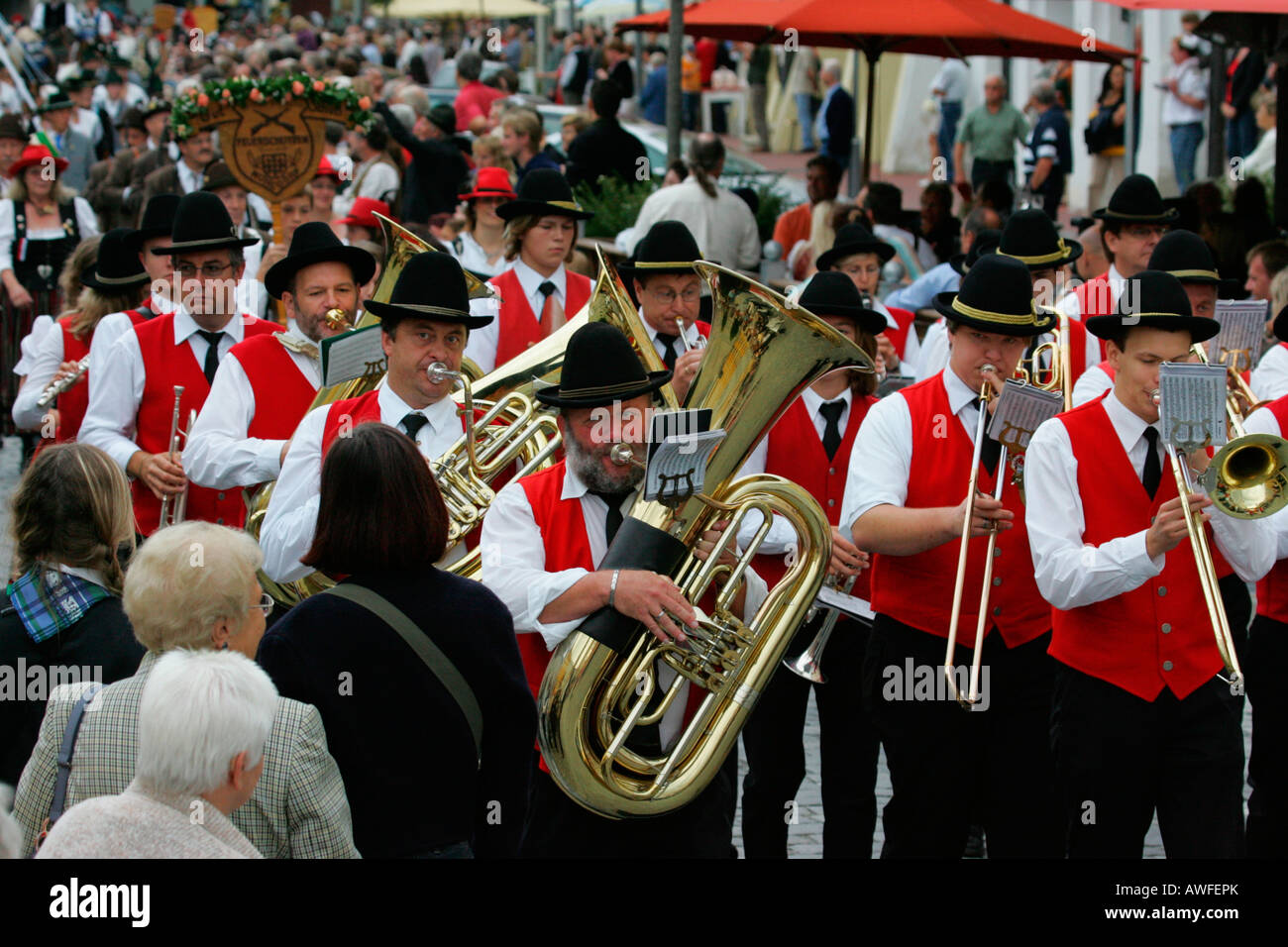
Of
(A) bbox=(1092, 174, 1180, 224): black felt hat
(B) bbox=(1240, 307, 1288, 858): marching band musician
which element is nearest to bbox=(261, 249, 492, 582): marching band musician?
(B) bbox=(1240, 307, 1288, 858): marching band musician

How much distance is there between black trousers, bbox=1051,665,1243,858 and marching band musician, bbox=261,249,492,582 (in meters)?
2.10

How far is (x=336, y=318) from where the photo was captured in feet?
20.2

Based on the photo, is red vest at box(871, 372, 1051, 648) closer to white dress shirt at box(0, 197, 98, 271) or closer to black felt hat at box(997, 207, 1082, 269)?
black felt hat at box(997, 207, 1082, 269)

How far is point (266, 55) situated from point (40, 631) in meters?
22.6

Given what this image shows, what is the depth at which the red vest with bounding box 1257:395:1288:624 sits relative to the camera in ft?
17.9

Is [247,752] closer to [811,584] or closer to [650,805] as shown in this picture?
[650,805]

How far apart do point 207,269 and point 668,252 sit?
1804mm

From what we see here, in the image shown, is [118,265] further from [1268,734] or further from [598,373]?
[1268,734]

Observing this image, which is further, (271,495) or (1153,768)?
(271,495)

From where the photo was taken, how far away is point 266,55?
25328mm

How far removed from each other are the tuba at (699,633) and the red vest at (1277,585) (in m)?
1.65

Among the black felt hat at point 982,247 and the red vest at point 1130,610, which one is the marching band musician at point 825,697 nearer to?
the red vest at point 1130,610

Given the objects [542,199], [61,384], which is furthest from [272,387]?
[542,199]
